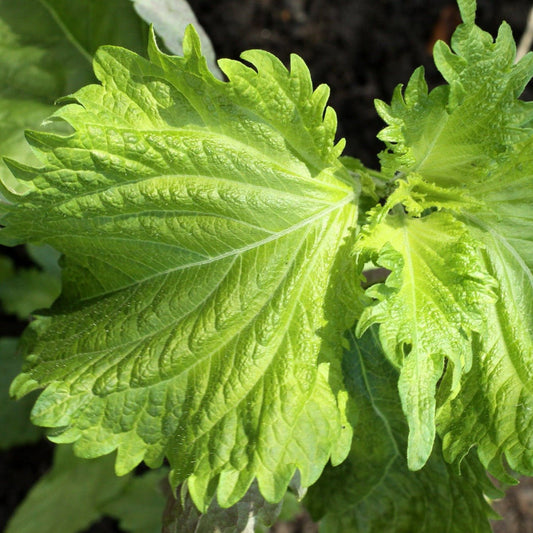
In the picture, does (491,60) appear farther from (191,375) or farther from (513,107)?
(191,375)

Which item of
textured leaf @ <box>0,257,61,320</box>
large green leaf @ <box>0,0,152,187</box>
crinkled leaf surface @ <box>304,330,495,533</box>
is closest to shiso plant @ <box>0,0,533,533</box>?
crinkled leaf surface @ <box>304,330,495,533</box>

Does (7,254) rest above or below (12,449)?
above

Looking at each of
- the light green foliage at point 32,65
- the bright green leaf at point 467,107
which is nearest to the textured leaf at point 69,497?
the light green foliage at point 32,65

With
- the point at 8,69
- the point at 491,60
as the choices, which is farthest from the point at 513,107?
the point at 8,69

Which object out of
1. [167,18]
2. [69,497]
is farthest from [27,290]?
[167,18]

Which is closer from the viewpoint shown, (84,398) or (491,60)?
(491,60)

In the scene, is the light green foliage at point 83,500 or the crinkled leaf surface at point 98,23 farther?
the light green foliage at point 83,500

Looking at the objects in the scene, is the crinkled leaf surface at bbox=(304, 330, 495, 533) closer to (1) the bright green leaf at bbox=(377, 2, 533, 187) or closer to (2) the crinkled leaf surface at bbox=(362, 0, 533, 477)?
(2) the crinkled leaf surface at bbox=(362, 0, 533, 477)

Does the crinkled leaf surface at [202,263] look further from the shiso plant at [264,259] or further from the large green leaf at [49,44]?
the large green leaf at [49,44]
